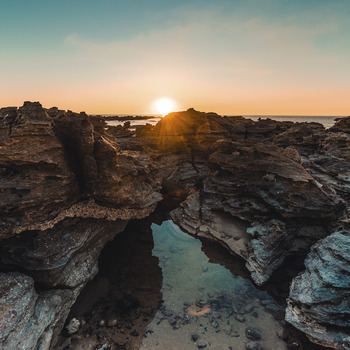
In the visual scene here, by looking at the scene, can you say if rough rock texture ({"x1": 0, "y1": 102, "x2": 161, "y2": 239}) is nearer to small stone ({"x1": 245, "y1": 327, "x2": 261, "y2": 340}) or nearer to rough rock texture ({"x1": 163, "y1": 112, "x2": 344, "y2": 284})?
rough rock texture ({"x1": 163, "y1": 112, "x2": 344, "y2": 284})

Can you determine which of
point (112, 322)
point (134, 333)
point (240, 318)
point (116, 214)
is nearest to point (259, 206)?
point (240, 318)

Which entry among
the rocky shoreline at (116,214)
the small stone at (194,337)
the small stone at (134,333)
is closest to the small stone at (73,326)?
the rocky shoreline at (116,214)

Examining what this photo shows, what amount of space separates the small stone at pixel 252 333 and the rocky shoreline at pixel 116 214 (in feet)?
5.23

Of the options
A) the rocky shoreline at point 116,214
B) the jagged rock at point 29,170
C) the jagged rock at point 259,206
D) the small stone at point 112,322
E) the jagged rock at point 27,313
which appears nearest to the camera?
the jagged rock at point 27,313

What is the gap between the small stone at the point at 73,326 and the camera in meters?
9.05

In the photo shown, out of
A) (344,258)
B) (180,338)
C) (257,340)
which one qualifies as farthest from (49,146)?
(344,258)

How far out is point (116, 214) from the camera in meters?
12.5

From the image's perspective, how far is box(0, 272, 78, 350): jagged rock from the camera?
22.7ft

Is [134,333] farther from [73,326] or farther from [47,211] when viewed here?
[47,211]

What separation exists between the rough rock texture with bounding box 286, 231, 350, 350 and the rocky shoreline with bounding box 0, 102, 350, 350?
0.04 meters

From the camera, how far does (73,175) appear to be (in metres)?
10.5

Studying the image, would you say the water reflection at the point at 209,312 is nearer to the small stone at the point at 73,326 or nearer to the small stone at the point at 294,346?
the small stone at the point at 294,346

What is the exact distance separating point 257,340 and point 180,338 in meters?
3.33

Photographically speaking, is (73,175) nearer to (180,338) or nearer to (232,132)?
(180,338)
